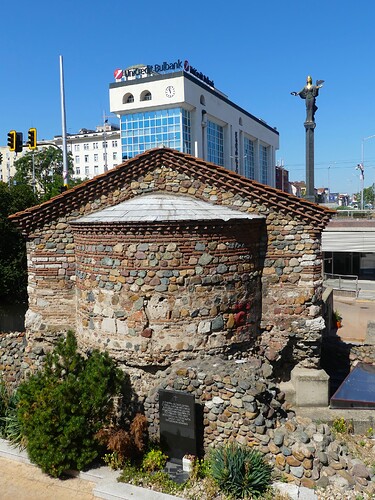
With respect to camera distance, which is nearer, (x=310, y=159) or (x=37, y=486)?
(x=37, y=486)

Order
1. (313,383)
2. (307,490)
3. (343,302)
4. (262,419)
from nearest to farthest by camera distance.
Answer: (307,490) < (262,419) < (313,383) < (343,302)

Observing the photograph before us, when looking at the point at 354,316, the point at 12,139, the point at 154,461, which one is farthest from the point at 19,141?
the point at 354,316

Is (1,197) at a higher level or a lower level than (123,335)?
higher

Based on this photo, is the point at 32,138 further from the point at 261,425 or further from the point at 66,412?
the point at 261,425

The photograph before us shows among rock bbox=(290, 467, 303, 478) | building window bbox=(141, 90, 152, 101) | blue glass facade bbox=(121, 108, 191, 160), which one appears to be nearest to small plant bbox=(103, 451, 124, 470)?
rock bbox=(290, 467, 303, 478)

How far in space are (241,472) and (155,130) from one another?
52555mm

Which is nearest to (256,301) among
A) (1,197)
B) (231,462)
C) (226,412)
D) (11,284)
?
(226,412)

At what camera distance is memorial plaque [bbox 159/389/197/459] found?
8188 mm

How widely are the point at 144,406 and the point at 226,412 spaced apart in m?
1.87

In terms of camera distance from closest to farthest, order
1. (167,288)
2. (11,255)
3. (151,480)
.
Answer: (151,480), (167,288), (11,255)

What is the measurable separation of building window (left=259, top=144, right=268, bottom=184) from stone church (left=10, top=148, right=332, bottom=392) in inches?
2979

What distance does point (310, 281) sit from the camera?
10.2 meters

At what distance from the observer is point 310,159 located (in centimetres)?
1948

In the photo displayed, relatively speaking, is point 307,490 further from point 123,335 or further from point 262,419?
point 123,335
